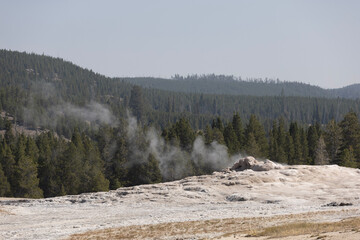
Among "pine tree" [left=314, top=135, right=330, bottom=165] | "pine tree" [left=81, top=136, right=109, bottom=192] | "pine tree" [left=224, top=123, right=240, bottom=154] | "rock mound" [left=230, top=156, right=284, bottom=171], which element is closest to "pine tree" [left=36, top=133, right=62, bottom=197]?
"pine tree" [left=81, top=136, right=109, bottom=192]

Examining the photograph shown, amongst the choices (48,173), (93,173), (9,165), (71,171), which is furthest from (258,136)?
(9,165)

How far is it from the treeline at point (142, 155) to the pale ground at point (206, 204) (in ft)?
71.8

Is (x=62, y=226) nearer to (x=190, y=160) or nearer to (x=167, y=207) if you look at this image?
(x=167, y=207)

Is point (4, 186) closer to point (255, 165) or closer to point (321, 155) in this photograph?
point (255, 165)

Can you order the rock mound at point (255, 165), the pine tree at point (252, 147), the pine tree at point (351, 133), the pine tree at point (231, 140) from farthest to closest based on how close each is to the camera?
the pine tree at point (231, 140) → the pine tree at point (351, 133) → the pine tree at point (252, 147) → the rock mound at point (255, 165)

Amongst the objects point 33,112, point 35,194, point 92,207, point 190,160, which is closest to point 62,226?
point 92,207

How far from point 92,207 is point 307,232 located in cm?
2824

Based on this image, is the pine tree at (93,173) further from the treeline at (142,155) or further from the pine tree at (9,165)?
the pine tree at (9,165)

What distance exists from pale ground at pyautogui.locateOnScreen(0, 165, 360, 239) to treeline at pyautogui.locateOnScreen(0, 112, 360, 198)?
71.8 ft

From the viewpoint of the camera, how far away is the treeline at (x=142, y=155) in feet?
264

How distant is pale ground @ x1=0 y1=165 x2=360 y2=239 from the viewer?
38.0 metres

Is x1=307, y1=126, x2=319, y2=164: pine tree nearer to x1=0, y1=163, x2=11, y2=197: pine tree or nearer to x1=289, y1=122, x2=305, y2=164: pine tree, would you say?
x1=289, y1=122, x2=305, y2=164: pine tree

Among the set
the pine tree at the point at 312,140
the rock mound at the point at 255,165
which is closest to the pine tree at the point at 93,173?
the rock mound at the point at 255,165

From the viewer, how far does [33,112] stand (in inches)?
7707
